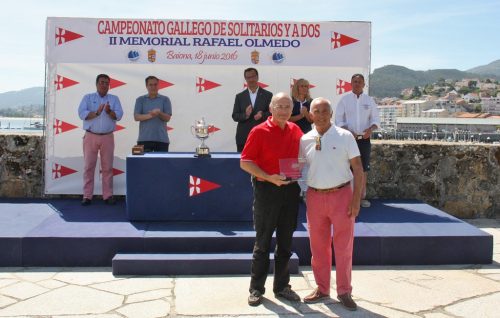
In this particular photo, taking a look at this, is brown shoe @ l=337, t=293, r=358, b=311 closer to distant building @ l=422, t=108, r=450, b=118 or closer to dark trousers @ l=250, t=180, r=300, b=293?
dark trousers @ l=250, t=180, r=300, b=293

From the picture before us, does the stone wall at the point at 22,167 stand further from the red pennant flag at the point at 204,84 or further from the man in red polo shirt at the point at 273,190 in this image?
the man in red polo shirt at the point at 273,190

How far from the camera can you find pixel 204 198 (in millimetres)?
5051

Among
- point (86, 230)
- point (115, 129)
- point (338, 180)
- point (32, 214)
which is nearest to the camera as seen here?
point (338, 180)

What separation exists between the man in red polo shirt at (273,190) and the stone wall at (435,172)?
11.6 feet

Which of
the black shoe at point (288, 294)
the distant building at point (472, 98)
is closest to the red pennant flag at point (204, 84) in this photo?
the black shoe at point (288, 294)

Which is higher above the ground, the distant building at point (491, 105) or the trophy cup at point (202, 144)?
the distant building at point (491, 105)

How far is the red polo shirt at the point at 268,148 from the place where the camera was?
3371 millimetres

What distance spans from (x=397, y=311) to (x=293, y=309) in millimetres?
724

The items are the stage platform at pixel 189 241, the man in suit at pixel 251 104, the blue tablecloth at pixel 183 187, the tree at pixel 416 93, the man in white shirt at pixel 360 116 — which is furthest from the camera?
the tree at pixel 416 93

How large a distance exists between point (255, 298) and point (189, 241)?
3.87 ft

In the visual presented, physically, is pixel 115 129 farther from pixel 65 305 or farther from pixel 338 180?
pixel 338 180

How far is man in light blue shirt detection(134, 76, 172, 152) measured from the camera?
241 inches

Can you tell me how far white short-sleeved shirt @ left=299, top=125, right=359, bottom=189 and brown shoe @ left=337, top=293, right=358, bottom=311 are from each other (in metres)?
0.79

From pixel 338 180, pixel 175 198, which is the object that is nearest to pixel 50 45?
pixel 175 198
